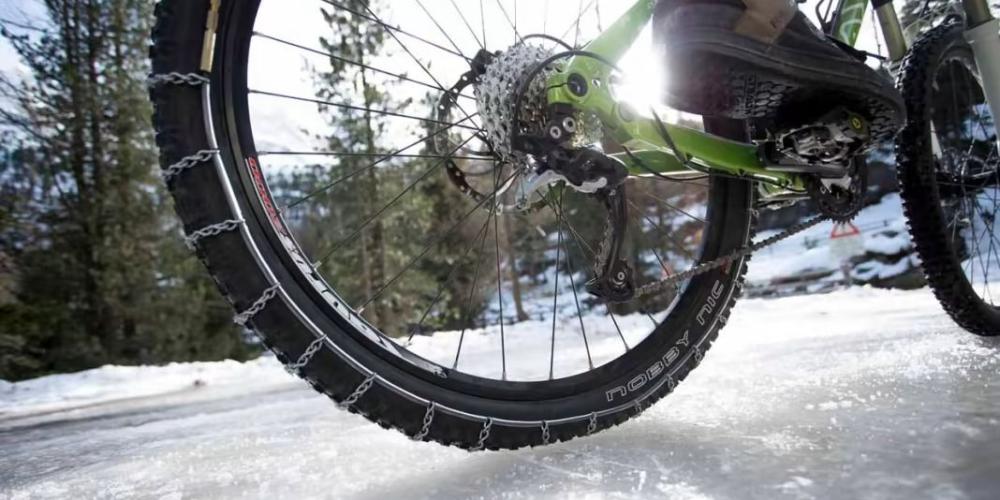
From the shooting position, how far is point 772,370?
1.89 metres

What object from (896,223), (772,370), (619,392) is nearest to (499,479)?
(619,392)

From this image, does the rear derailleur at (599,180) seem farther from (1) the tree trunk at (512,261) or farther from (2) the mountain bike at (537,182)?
(1) the tree trunk at (512,261)

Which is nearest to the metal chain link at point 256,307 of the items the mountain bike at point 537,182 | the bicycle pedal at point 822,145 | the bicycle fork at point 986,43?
the mountain bike at point 537,182

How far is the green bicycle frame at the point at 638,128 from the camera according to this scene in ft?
4.16

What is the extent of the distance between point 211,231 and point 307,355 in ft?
0.87

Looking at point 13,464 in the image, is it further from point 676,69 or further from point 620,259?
point 676,69

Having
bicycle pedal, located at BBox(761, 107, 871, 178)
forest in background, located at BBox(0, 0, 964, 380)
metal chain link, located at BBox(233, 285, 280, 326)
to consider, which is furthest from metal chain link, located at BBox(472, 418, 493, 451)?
forest in background, located at BBox(0, 0, 964, 380)

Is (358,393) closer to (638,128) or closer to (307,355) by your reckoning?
(307,355)

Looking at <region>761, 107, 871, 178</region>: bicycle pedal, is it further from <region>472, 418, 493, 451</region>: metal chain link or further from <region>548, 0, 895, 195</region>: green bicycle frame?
<region>472, 418, 493, 451</region>: metal chain link

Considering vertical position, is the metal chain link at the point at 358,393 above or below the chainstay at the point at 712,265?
below

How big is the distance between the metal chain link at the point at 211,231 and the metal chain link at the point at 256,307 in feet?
0.41

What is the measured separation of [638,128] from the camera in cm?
133

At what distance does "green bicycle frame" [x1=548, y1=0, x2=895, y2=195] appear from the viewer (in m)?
1.27

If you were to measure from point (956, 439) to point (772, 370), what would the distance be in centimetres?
91
